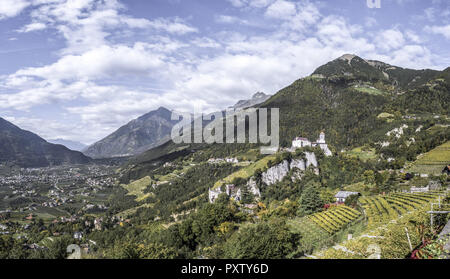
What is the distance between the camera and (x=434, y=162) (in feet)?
165

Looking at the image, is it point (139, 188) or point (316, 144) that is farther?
point (139, 188)

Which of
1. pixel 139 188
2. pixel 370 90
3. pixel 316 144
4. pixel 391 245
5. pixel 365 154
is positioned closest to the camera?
pixel 391 245

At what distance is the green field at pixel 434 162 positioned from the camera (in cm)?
4683

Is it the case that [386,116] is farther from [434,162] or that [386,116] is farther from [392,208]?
[392,208]

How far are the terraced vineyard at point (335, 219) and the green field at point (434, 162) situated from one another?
25.0m

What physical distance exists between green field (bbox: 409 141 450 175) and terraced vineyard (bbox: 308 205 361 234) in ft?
81.9

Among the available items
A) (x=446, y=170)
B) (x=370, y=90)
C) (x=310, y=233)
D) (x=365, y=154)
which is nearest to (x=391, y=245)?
(x=310, y=233)

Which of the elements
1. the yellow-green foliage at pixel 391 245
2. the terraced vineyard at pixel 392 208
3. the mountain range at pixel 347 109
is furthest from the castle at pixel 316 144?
the yellow-green foliage at pixel 391 245

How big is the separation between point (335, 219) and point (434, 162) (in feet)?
110

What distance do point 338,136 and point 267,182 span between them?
168ft

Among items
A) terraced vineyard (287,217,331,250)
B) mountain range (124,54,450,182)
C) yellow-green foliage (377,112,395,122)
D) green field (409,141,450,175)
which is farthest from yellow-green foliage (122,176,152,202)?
terraced vineyard (287,217,331,250)
